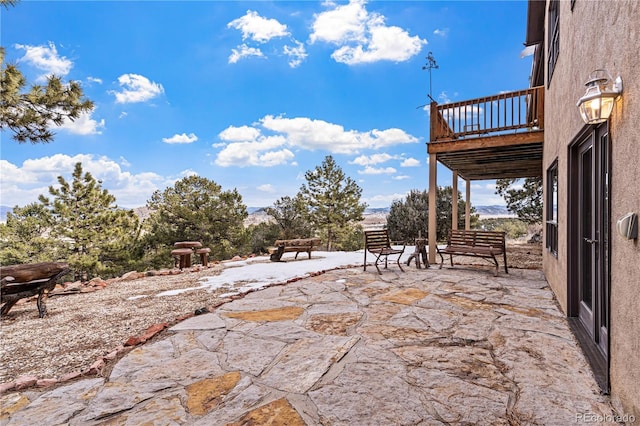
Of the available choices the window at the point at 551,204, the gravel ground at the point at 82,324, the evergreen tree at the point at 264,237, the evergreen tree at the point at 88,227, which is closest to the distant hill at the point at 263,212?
the evergreen tree at the point at 264,237

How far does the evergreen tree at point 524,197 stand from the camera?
42.1 feet

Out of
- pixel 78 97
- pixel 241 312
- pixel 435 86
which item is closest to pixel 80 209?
pixel 78 97

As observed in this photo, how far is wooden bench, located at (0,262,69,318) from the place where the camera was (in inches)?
153

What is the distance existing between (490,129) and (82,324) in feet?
26.2

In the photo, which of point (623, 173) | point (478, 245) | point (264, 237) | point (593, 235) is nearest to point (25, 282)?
point (623, 173)

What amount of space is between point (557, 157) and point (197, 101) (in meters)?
29.7

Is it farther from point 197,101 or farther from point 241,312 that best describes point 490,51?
point 197,101

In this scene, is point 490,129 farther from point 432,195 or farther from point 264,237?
point 264,237

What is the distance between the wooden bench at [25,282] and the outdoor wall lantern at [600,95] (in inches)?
235

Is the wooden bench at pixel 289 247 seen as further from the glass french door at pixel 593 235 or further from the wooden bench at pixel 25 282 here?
the glass french door at pixel 593 235

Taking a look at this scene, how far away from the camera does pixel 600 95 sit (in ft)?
6.57

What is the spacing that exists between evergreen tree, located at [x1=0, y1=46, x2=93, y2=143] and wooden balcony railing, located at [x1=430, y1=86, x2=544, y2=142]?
25.0 ft

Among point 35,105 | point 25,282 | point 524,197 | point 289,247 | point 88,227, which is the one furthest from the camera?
point 88,227

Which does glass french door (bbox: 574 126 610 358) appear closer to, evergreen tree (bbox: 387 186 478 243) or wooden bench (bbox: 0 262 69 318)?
wooden bench (bbox: 0 262 69 318)
